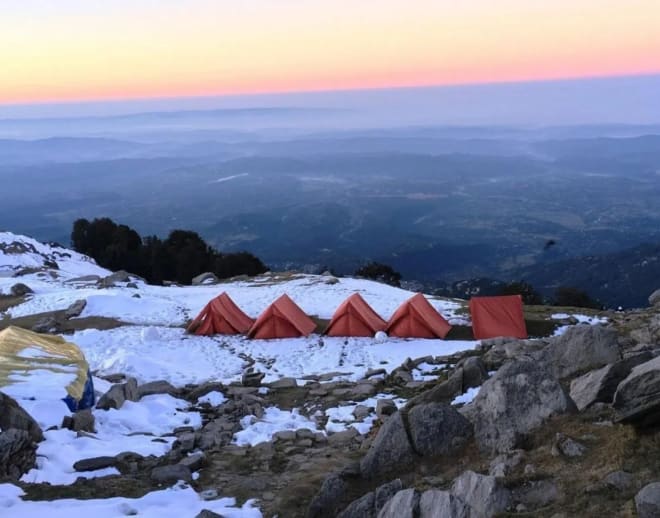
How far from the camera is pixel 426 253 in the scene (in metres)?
136

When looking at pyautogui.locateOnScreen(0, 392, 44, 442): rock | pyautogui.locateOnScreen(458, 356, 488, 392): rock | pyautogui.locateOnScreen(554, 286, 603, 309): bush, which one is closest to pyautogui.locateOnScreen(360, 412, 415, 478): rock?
pyautogui.locateOnScreen(458, 356, 488, 392): rock

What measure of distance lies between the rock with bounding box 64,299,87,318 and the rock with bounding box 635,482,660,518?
26198mm

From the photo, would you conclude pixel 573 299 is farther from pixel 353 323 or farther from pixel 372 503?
pixel 372 503

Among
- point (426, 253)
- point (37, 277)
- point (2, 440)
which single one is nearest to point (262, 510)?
point (2, 440)

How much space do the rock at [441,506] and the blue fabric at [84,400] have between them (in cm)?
901

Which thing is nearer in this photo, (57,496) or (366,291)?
(57,496)

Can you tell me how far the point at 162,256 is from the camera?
2416 inches

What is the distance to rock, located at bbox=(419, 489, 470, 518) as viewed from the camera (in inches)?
273

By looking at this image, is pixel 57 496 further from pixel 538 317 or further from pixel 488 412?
pixel 538 317

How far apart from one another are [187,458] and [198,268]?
163ft

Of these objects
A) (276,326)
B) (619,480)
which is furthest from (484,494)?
(276,326)

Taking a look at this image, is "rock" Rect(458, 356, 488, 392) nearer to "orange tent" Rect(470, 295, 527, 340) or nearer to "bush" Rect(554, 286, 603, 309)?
"orange tent" Rect(470, 295, 527, 340)

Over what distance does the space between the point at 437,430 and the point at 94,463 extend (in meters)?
6.25

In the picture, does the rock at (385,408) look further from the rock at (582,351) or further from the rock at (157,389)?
the rock at (157,389)
